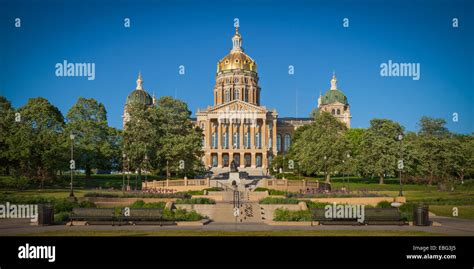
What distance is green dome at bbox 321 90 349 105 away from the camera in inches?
5714

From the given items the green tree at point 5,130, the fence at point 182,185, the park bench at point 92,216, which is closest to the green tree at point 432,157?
the fence at point 182,185

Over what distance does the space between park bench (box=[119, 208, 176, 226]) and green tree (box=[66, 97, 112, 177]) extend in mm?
37052

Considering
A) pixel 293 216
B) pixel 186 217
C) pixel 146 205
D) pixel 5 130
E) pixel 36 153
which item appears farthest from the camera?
pixel 5 130

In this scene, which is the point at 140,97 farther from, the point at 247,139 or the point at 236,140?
the point at 247,139

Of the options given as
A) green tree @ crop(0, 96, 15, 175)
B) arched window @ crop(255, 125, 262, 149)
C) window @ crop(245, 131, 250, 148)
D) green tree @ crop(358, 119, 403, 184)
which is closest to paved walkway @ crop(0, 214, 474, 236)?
green tree @ crop(0, 96, 15, 175)

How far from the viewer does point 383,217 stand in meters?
24.8

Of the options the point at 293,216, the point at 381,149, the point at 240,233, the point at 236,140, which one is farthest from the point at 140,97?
the point at 240,233

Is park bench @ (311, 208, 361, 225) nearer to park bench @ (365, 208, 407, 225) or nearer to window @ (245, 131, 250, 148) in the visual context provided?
park bench @ (365, 208, 407, 225)

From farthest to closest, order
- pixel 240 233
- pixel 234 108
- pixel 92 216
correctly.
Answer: pixel 234 108
pixel 92 216
pixel 240 233

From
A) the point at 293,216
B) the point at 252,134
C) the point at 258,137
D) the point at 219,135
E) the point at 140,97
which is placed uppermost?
the point at 140,97

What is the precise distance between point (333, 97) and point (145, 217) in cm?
12700

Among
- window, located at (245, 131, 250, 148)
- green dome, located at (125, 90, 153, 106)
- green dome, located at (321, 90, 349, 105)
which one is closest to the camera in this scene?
window, located at (245, 131, 250, 148)

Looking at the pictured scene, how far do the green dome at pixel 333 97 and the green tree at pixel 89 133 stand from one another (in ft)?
297
